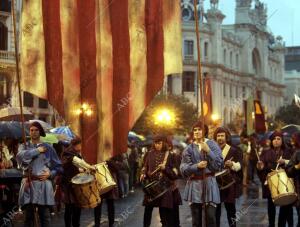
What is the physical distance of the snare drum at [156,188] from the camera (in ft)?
33.3

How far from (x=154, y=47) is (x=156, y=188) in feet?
11.2

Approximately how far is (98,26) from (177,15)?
0.77 metres

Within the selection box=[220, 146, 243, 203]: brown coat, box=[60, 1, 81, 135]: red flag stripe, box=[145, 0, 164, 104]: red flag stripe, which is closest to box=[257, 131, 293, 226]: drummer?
box=[220, 146, 243, 203]: brown coat

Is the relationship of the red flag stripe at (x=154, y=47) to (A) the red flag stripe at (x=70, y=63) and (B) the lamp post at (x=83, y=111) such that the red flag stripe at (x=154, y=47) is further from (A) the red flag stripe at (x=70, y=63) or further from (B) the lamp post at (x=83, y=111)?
(A) the red flag stripe at (x=70, y=63)

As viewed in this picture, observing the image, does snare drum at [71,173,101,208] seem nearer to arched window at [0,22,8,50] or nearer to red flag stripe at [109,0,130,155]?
red flag stripe at [109,0,130,155]

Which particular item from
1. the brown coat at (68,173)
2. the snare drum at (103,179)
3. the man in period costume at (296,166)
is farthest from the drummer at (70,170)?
the man in period costume at (296,166)

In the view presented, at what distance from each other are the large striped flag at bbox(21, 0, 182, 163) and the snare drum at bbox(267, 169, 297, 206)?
389 centimetres

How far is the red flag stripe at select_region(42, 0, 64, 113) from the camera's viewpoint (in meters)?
7.15

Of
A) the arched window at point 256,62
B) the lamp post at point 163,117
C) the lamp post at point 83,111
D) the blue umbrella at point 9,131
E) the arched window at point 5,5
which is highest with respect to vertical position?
the arched window at point 5,5

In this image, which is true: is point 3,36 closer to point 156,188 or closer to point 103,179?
point 103,179

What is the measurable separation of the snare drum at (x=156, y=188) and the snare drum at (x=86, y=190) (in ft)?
2.25

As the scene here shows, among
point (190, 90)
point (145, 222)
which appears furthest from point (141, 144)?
point (190, 90)

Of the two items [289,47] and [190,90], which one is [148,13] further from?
[289,47]

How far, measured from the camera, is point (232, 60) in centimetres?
8181
